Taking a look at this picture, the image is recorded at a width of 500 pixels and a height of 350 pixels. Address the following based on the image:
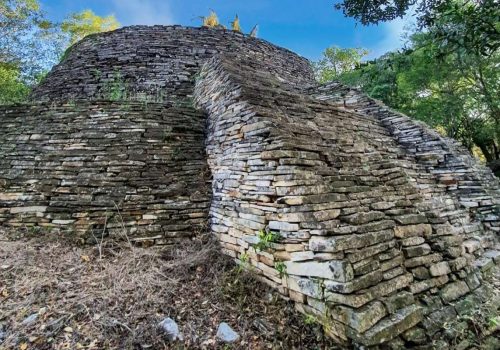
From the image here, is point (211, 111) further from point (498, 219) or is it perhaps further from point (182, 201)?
point (498, 219)

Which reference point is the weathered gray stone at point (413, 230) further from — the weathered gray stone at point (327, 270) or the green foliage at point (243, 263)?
the green foliage at point (243, 263)

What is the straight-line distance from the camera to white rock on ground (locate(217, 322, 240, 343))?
2182 mm

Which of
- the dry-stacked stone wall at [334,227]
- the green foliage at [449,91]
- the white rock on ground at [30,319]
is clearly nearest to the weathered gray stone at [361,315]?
the dry-stacked stone wall at [334,227]

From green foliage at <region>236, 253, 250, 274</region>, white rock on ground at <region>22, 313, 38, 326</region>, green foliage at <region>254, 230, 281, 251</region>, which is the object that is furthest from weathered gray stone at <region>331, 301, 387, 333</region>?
white rock on ground at <region>22, 313, 38, 326</region>

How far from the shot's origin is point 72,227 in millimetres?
3334

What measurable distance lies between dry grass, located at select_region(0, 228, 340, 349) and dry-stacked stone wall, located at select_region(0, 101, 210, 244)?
0.33 m

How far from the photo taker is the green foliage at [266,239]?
8.32 ft

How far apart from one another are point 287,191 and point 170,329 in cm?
147

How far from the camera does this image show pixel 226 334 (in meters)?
2.22

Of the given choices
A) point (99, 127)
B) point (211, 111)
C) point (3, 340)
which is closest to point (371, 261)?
point (3, 340)

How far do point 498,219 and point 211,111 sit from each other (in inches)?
181

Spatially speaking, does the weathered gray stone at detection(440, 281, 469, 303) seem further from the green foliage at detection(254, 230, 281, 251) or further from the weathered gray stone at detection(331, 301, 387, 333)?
the green foliage at detection(254, 230, 281, 251)

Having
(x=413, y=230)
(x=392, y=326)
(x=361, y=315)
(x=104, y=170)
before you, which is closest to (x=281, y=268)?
(x=361, y=315)

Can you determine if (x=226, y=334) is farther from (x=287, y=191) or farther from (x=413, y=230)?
(x=413, y=230)
